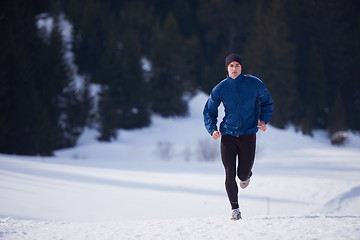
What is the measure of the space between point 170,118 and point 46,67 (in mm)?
11508

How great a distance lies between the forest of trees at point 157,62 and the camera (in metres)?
22.0

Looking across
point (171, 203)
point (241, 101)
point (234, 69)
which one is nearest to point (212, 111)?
point (241, 101)

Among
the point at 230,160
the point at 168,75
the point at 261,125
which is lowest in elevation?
the point at 230,160

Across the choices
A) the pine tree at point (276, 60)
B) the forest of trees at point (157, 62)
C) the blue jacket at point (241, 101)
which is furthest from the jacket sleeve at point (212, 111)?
the pine tree at point (276, 60)

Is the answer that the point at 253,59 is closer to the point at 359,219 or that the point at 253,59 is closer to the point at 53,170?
the point at 53,170

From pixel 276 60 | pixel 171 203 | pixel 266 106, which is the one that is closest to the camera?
pixel 266 106

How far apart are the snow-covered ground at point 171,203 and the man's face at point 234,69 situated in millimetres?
1842

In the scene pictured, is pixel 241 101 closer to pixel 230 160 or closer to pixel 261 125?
pixel 261 125

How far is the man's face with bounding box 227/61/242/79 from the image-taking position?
4.68m

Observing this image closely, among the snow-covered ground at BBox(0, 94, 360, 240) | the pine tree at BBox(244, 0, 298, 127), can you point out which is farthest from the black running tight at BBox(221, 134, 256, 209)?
the pine tree at BBox(244, 0, 298, 127)

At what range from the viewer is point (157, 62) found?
1264 inches

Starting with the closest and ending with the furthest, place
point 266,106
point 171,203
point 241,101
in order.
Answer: point 241,101 < point 266,106 < point 171,203

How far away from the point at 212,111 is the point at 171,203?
18.3 feet

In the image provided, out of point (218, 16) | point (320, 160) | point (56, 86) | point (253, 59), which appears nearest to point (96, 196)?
point (320, 160)
